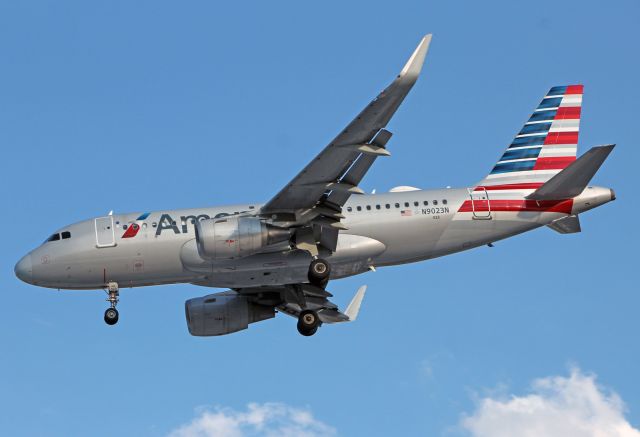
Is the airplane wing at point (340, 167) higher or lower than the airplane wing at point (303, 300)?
lower

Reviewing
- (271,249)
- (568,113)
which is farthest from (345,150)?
(568,113)

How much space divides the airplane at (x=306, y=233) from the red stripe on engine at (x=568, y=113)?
3154 mm

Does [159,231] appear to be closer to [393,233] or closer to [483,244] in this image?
[393,233]

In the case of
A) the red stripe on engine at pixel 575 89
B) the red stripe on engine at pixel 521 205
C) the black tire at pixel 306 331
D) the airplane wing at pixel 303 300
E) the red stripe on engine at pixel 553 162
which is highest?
the red stripe on engine at pixel 575 89

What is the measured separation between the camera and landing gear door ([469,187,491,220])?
1625 inches

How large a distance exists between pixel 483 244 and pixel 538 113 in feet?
22.9

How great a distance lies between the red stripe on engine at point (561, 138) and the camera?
147 ft

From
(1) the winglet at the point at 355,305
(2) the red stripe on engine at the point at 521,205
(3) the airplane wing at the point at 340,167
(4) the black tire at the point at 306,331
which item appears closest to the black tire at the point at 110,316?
(4) the black tire at the point at 306,331

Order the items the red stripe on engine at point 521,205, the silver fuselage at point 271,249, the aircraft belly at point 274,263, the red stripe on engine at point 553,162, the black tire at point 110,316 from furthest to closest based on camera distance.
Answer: the red stripe on engine at point 553,162
the red stripe on engine at point 521,205
the black tire at point 110,316
the silver fuselage at point 271,249
the aircraft belly at point 274,263

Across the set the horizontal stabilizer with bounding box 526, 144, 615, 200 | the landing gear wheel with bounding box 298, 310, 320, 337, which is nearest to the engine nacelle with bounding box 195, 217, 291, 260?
the landing gear wheel with bounding box 298, 310, 320, 337

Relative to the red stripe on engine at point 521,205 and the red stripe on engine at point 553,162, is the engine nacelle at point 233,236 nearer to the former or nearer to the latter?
the red stripe on engine at point 521,205

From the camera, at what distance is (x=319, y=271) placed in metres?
39.1

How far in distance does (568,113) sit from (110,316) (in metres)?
19.7

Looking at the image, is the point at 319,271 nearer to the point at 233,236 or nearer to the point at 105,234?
the point at 233,236
